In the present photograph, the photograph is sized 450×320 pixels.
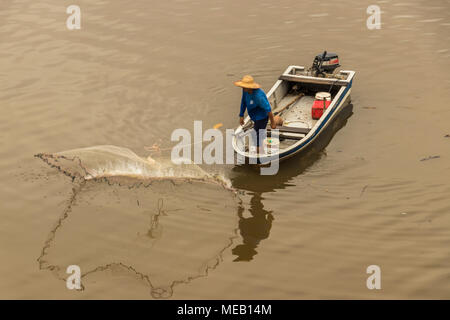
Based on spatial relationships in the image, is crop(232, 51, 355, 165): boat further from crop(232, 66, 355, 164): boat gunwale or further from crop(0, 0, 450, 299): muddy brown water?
crop(0, 0, 450, 299): muddy brown water

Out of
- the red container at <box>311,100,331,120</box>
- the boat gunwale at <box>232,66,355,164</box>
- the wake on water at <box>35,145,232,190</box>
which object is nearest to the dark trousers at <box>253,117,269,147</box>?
the boat gunwale at <box>232,66,355,164</box>

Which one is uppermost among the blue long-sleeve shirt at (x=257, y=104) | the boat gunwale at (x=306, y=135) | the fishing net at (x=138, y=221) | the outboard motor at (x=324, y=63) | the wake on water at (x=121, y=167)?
the outboard motor at (x=324, y=63)

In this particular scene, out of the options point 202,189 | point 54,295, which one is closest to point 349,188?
point 202,189

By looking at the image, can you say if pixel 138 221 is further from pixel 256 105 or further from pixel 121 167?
pixel 256 105

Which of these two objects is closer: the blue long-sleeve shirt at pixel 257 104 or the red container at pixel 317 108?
the blue long-sleeve shirt at pixel 257 104

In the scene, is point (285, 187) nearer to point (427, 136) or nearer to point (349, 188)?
point (349, 188)

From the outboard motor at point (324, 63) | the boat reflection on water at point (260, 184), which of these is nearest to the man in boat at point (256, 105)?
the boat reflection on water at point (260, 184)

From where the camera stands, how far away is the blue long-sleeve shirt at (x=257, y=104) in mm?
10430

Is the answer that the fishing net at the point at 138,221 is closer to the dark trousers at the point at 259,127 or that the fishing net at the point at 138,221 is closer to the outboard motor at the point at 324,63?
the dark trousers at the point at 259,127

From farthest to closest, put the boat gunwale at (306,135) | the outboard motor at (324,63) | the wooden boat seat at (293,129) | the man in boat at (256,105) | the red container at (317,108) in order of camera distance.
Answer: the outboard motor at (324,63)
the red container at (317,108)
the wooden boat seat at (293,129)
the boat gunwale at (306,135)
the man in boat at (256,105)

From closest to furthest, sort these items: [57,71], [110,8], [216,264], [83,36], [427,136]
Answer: [216,264], [427,136], [57,71], [83,36], [110,8]

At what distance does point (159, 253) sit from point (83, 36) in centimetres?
1063

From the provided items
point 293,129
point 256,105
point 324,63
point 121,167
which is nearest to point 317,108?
point 293,129

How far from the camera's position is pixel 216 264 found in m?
8.58
